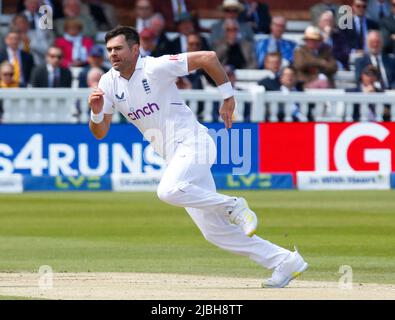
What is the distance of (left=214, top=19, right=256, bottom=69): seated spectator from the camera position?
22.2 m

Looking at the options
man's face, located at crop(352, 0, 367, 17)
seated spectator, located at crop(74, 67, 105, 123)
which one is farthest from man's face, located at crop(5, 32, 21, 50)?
man's face, located at crop(352, 0, 367, 17)

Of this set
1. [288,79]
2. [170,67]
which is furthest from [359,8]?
[170,67]

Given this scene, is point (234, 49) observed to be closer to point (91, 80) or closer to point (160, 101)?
point (91, 80)

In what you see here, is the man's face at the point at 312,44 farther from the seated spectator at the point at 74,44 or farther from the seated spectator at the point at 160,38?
the seated spectator at the point at 74,44

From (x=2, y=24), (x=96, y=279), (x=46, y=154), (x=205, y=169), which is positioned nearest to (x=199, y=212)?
(x=205, y=169)

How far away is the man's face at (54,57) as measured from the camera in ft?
67.1

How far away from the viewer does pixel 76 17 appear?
22.3 metres

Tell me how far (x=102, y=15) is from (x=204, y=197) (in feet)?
46.6

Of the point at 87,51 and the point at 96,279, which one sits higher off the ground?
the point at 87,51

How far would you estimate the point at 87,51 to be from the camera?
22.0m

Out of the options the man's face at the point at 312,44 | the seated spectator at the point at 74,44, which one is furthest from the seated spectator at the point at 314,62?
the seated spectator at the point at 74,44

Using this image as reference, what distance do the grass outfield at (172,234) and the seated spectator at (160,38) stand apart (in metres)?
3.45
